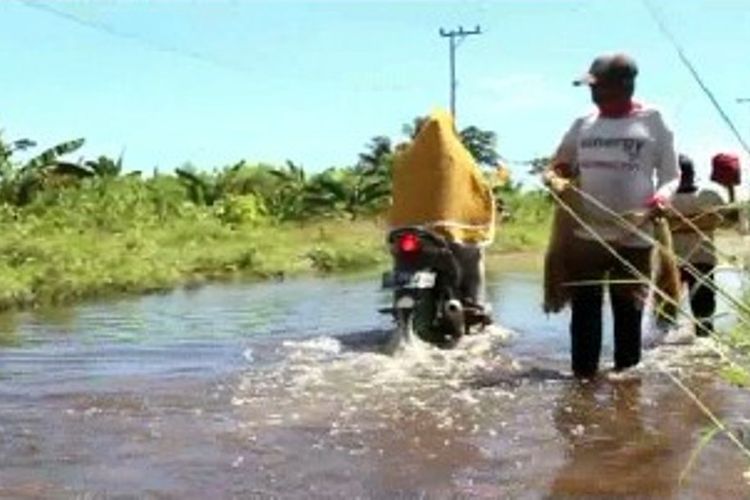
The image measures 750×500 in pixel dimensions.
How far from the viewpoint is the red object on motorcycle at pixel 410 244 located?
8.39 meters

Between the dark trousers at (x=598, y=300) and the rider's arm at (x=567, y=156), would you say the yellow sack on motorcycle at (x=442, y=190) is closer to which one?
the rider's arm at (x=567, y=156)

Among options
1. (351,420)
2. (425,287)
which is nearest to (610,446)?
(351,420)

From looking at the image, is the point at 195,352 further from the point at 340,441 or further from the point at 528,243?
the point at 528,243

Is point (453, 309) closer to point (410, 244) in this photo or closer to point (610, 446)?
point (410, 244)

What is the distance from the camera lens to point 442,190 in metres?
8.71

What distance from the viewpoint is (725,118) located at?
2.62 metres

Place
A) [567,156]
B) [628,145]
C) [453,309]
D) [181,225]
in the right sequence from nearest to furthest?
[628,145]
[567,156]
[453,309]
[181,225]

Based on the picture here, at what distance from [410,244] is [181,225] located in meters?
19.8

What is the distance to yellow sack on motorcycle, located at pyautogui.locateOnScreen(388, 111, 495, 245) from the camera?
870 centimetres

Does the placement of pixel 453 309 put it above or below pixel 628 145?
below

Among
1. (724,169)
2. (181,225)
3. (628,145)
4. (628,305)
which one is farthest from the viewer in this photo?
(181,225)

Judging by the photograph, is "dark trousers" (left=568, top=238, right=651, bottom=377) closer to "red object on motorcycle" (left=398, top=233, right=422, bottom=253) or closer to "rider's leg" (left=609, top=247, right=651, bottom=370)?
"rider's leg" (left=609, top=247, right=651, bottom=370)

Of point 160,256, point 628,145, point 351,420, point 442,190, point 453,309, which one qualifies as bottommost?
point 160,256

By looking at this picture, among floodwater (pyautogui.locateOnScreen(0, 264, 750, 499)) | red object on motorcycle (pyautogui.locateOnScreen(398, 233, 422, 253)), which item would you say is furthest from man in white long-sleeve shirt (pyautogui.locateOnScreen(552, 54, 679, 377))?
red object on motorcycle (pyautogui.locateOnScreen(398, 233, 422, 253))
